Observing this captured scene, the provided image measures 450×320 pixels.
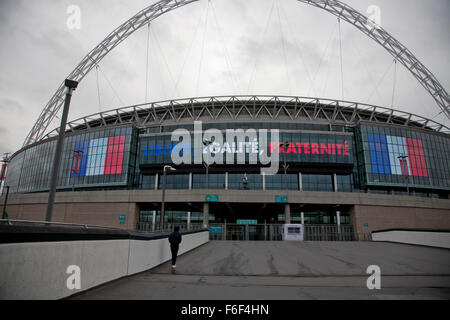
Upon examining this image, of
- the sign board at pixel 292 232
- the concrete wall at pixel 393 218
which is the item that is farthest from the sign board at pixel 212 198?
the concrete wall at pixel 393 218

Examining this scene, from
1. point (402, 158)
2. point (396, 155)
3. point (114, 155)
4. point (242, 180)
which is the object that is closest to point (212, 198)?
point (242, 180)

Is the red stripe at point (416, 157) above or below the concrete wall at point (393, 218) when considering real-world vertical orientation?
above

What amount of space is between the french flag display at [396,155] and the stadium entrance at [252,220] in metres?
12.1

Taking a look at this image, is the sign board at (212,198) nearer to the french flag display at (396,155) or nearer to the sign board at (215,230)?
the sign board at (215,230)

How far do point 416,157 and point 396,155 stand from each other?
Answer: 515 centimetres

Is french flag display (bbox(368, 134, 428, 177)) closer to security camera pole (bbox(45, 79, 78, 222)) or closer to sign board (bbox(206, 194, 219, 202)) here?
sign board (bbox(206, 194, 219, 202))

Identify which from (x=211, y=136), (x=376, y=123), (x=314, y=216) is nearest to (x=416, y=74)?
(x=376, y=123)

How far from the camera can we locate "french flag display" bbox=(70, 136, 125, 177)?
53.8 meters

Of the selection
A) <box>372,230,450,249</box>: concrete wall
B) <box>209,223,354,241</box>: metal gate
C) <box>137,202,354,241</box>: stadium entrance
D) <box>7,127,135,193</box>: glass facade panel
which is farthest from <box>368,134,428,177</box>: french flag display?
→ <box>7,127,135,193</box>: glass facade panel

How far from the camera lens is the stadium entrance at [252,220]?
3391cm

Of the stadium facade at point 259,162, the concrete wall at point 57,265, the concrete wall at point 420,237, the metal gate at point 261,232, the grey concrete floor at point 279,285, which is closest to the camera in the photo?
the concrete wall at point 57,265

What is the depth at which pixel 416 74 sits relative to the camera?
61844 mm

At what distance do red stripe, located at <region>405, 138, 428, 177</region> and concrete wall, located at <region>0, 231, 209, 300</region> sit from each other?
201ft

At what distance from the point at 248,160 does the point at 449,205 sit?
113ft
